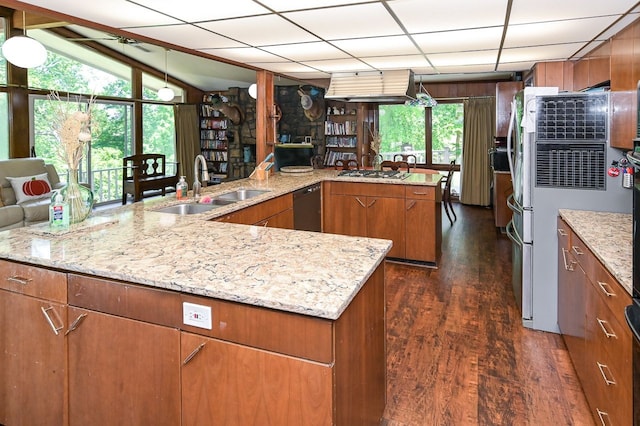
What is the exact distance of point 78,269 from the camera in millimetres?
1685

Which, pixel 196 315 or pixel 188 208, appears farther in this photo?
pixel 188 208

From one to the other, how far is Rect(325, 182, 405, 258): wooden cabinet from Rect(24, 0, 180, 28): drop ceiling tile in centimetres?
260

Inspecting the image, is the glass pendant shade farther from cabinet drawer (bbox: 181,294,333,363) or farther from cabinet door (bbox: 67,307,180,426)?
cabinet drawer (bbox: 181,294,333,363)

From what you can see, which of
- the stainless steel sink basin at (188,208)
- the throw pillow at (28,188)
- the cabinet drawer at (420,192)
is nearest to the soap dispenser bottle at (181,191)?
the stainless steel sink basin at (188,208)

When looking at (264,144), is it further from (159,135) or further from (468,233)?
(159,135)

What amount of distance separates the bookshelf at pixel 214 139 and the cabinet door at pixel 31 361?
28.8ft

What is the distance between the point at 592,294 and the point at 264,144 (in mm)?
3881

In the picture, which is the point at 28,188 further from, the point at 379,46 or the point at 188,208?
the point at 379,46

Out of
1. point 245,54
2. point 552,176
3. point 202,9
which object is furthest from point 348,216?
point 202,9

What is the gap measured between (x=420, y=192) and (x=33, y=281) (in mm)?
3527

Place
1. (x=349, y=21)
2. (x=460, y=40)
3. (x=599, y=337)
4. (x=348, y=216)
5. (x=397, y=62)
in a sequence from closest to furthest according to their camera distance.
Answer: (x=599, y=337)
(x=349, y=21)
(x=460, y=40)
(x=397, y=62)
(x=348, y=216)

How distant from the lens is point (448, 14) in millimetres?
2629

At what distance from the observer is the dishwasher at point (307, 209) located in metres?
4.30

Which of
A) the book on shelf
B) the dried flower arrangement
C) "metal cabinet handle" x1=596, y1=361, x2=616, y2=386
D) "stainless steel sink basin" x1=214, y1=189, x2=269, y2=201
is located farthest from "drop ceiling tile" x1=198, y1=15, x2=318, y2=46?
the book on shelf
